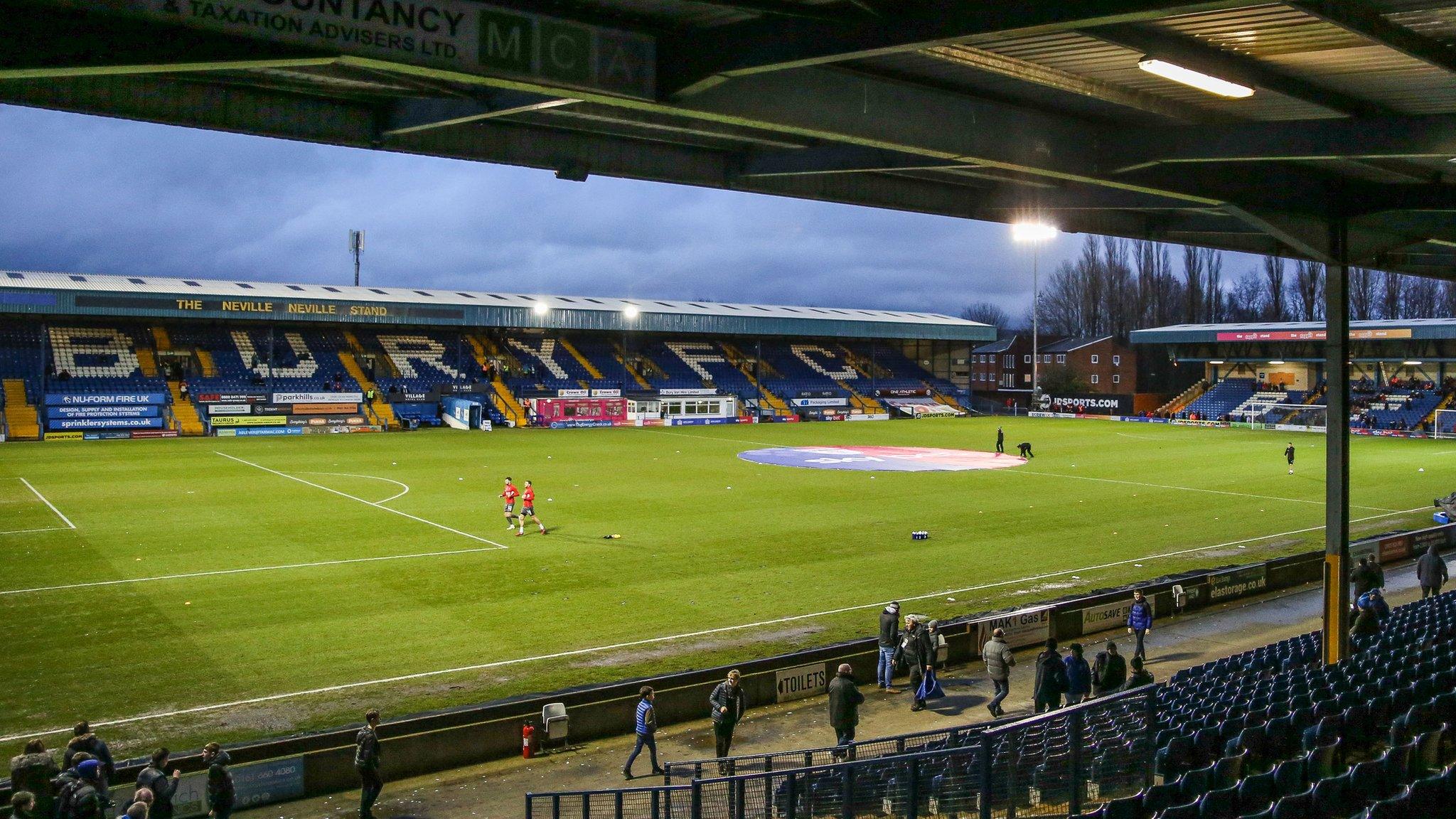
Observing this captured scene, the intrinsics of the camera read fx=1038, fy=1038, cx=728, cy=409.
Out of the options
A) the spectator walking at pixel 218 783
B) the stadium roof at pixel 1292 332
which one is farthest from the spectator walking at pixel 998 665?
the stadium roof at pixel 1292 332

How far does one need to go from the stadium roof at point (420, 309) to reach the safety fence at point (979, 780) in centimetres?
5783

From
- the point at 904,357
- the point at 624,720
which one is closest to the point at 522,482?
the point at 624,720

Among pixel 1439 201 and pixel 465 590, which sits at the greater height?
pixel 1439 201

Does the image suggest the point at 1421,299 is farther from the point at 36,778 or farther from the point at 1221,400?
the point at 36,778

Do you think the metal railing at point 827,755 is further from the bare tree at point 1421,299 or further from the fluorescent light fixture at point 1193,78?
the bare tree at point 1421,299

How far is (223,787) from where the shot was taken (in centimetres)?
1112

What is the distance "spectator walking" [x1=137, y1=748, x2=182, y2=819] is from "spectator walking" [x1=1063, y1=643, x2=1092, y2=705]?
37.0ft

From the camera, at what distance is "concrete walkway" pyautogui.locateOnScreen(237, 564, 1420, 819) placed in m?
12.4

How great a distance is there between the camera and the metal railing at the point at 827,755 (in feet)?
37.0

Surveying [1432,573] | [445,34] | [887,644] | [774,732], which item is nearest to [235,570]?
[774,732]

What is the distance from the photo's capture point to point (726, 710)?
1348cm

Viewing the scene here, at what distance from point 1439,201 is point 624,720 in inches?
509

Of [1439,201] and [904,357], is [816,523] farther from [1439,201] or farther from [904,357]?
[904,357]

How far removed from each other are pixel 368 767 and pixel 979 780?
6.78m
